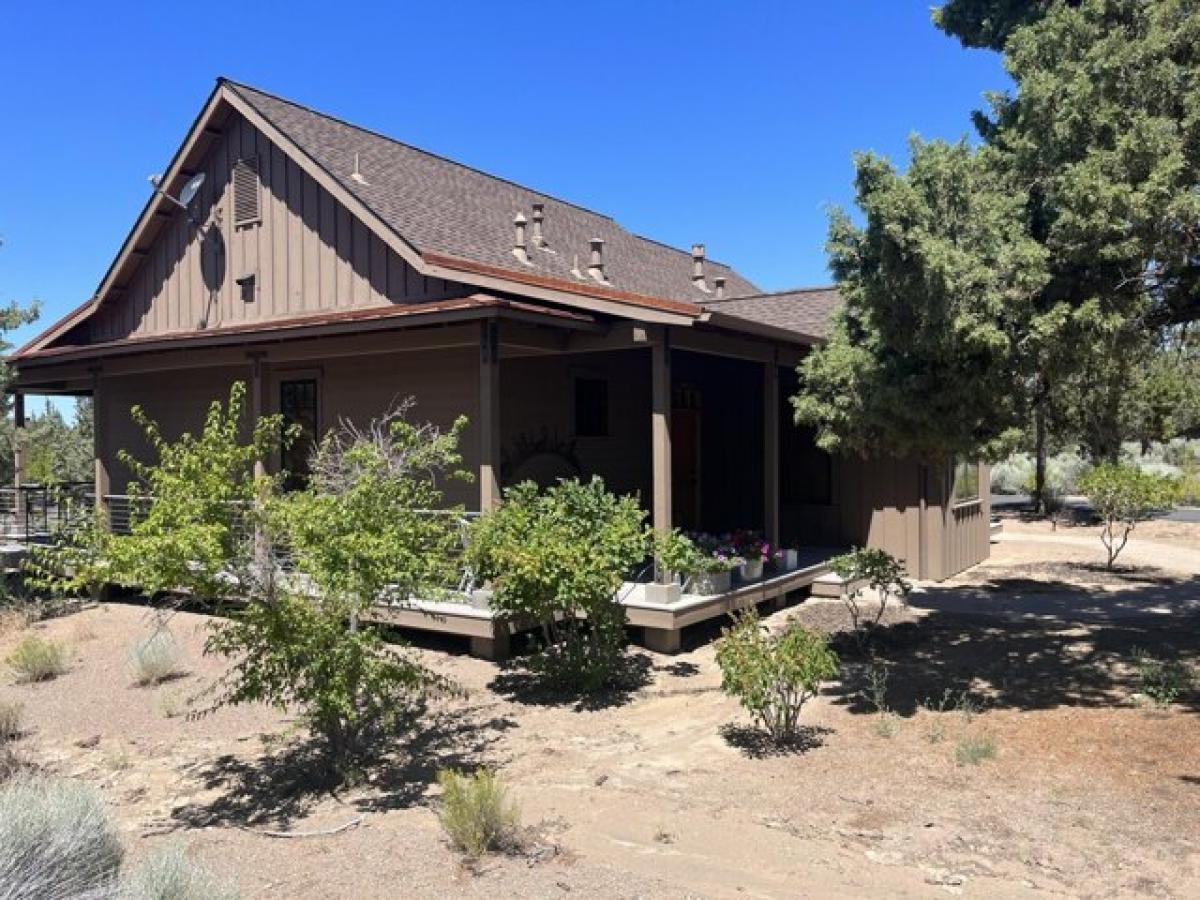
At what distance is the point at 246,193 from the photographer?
44.2 ft

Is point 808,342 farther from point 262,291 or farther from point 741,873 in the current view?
point 741,873

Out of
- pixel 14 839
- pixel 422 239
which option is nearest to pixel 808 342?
pixel 422 239

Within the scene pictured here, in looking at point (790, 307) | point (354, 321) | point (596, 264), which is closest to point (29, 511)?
point (354, 321)

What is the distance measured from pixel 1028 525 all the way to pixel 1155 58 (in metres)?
19.6

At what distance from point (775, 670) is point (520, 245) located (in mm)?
8281

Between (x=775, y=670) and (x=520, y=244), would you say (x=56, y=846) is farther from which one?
(x=520, y=244)

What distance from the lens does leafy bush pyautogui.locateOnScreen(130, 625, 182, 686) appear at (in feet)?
32.1

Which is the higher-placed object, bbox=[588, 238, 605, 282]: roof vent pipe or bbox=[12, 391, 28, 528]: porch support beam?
bbox=[588, 238, 605, 282]: roof vent pipe

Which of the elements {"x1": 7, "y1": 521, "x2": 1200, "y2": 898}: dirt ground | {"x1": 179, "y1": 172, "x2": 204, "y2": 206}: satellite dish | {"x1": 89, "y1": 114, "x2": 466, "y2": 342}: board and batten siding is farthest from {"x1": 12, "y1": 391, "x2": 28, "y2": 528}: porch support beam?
{"x1": 7, "y1": 521, "x2": 1200, "y2": 898}: dirt ground

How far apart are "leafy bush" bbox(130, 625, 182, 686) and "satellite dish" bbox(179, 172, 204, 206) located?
282 inches

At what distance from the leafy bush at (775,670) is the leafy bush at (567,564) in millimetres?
1627

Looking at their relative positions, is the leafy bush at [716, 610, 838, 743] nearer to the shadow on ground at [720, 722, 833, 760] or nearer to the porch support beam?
the shadow on ground at [720, 722, 833, 760]

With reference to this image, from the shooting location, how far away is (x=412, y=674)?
22.0 feet

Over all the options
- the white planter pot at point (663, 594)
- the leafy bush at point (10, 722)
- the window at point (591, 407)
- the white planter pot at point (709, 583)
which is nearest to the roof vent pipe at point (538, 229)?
the window at point (591, 407)
